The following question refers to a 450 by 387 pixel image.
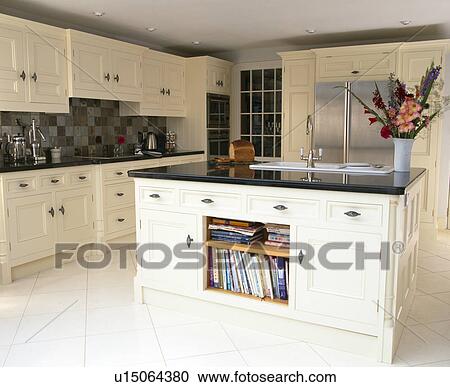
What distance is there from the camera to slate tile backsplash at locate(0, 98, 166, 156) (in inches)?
172

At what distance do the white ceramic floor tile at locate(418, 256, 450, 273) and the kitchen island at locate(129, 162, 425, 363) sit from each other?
1029 millimetres

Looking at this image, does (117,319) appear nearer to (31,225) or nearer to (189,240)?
(189,240)

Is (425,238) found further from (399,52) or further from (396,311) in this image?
(396,311)

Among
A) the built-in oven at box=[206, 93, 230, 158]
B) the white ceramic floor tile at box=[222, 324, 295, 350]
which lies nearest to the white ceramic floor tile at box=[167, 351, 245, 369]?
the white ceramic floor tile at box=[222, 324, 295, 350]

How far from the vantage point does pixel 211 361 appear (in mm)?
2344

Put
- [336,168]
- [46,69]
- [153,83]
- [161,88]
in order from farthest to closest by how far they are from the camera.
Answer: [161,88] → [153,83] → [46,69] → [336,168]

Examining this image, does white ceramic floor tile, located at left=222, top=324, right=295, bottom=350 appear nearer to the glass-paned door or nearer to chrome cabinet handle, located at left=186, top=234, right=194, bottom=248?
chrome cabinet handle, located at left=186, top=234, right=194, bottom=248

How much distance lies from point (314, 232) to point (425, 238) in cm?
307

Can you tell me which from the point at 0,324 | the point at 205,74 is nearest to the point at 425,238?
the point at 205,74

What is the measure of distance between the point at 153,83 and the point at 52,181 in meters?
2.05

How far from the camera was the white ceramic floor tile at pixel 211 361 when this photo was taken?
2305 millimetres

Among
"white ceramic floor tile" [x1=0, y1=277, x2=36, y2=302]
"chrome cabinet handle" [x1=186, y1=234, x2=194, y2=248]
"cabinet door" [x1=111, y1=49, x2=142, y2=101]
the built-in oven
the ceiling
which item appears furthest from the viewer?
the built-in oven

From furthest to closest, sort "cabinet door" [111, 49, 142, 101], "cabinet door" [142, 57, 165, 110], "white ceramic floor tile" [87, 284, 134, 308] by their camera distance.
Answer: "cabinet door" [142, 57, 165, 110]
"cabinet door" [111, 49, 142, 101]
"white ceramic floor tile" [87, 284, 134, 308]

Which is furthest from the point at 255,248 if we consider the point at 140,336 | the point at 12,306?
the point at 12,306
